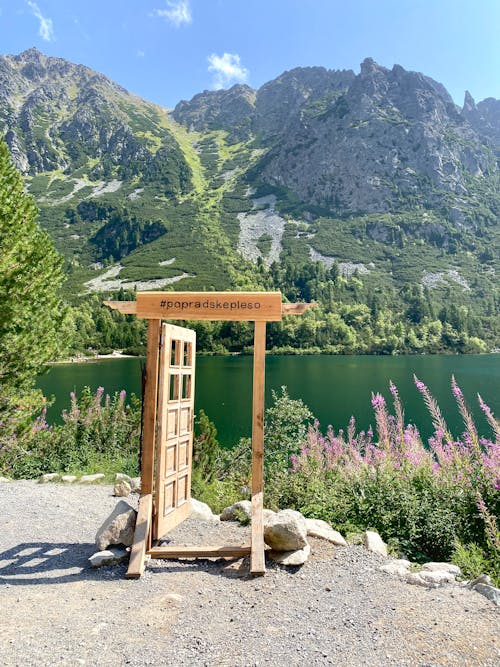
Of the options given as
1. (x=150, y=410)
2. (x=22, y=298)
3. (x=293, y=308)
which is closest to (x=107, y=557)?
(x=150, y=410)

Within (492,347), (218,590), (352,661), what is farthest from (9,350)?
(492,347)

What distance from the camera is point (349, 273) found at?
146375 millimetres

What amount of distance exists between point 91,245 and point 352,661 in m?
177

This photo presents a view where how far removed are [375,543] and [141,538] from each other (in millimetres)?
2601

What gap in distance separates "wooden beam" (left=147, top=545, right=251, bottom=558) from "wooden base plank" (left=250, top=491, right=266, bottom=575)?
0.22 meters

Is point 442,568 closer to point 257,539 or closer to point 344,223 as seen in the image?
point 257,539

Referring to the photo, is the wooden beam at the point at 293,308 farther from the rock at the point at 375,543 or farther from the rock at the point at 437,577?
the rock at the point at 437,577

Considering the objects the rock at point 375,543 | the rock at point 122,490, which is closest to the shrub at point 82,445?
the rock at point 122,490

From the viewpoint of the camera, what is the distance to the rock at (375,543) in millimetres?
4934

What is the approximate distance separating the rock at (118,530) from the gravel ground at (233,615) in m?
0.29

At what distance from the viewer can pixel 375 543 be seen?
5.01 metres

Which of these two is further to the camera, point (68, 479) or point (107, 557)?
point (68, 479)

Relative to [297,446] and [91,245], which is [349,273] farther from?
[297,446]

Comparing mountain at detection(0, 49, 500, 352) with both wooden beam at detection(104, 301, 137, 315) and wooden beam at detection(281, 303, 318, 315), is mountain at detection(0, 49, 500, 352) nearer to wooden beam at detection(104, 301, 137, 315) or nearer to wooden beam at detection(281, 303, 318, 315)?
wooden beam at detection(104, 301, 137, 315)
